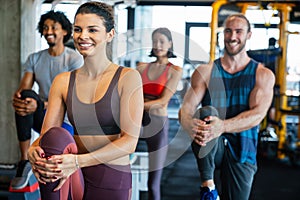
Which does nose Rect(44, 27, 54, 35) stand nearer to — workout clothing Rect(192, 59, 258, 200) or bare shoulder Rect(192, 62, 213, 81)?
bare shoulder Rect(192, 62, 213, 81)

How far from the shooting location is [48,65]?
8.53 feet

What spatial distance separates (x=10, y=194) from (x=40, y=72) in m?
0.73

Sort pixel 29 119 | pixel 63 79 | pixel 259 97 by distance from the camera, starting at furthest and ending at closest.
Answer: pixel 29 119 < pixel 259 97 < pixel 63 79

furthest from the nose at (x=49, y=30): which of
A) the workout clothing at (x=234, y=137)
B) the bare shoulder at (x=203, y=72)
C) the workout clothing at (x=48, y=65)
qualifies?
the workout clothing at (x=234, y=137)

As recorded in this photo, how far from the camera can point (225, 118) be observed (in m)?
2.02

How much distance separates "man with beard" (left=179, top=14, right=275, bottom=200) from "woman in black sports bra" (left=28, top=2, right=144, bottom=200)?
0.58 metres

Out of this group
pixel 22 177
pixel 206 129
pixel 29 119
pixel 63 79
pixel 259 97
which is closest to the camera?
pixel 63 79

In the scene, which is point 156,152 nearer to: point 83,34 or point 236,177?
point 236,177

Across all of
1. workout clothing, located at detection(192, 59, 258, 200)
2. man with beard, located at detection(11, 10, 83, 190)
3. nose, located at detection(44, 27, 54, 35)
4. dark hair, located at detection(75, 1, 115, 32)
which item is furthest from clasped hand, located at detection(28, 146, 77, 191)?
nose, located at detection(44, 27, 54, 35)

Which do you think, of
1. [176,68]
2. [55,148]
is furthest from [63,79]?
[176,68]

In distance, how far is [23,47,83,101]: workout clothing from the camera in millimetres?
2553

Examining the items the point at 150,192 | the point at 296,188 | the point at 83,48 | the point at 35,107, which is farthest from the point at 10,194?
the point at 296,188

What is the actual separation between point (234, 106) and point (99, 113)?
2.66ft

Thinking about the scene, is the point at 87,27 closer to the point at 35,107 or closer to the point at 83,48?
the point at 83,48
